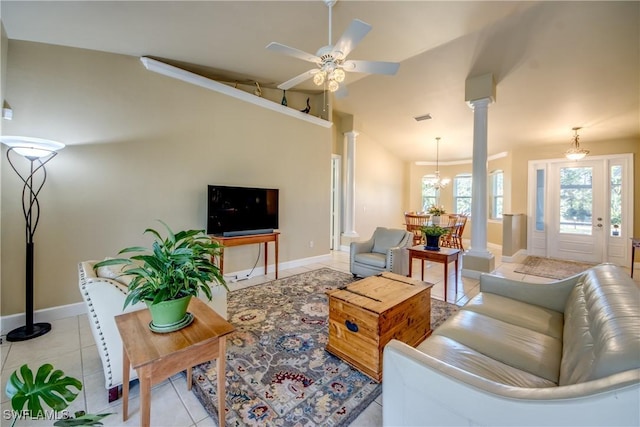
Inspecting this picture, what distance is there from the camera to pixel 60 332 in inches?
97.8

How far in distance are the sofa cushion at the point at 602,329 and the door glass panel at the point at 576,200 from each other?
5235 mm

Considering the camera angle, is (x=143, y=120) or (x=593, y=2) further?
(x=143, y=120)

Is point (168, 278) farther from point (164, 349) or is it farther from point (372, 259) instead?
point (372, 259)

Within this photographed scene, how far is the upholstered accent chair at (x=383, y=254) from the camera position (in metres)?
3.69

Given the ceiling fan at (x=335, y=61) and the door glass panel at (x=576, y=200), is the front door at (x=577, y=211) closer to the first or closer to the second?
the door glass panel at (x=576, y=200)

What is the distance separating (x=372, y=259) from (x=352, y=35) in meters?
2.77

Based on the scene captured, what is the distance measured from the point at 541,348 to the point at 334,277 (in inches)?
115

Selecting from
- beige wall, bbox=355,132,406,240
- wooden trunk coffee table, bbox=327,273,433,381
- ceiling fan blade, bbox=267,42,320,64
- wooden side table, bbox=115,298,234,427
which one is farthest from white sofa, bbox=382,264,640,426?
beige wall, bbox=355,132,406,240

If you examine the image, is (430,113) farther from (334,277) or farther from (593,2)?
(334,277)

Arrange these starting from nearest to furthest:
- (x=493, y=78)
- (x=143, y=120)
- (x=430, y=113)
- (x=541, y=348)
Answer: (x=541, y=348) < (x=143, y=120) < (x=493, y=78) < (x=430, y=113)

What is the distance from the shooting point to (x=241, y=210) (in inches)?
153

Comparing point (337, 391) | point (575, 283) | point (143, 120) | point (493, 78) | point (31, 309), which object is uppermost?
point (493, 78)

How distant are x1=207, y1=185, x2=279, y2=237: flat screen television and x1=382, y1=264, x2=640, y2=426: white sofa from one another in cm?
300

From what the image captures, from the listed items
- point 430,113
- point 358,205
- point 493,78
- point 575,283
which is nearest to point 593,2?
point 493,78
